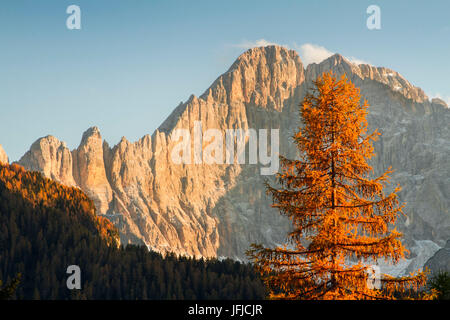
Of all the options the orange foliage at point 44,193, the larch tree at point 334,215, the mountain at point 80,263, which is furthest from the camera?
the orange foliage at point 44,193

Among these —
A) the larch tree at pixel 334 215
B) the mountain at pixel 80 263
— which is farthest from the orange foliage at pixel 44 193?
the larch tree at pixel 334 215

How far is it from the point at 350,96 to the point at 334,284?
9289mm

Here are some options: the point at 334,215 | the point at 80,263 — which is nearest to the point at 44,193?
the point at 80,263

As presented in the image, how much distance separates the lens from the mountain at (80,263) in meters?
147

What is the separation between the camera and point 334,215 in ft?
82.1

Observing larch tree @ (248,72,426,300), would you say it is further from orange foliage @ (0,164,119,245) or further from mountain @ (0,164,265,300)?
orange foliage @ (0,164,119,245)

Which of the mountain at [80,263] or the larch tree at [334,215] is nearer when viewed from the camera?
the larch tree at [334,215]

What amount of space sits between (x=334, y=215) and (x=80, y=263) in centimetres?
14743

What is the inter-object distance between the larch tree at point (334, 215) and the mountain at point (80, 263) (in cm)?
11190

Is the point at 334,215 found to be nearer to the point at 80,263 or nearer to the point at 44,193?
the point at 80,263

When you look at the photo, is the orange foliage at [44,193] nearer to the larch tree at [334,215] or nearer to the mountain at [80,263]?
the mountain at [80,263]

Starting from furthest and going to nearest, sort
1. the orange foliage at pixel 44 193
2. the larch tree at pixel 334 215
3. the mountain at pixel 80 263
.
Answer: the orange foliage at pixel 44 193
the mountain at pixel 80 263
the larch tree at pixel 334 215

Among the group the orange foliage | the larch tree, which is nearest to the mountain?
the orange foliage
